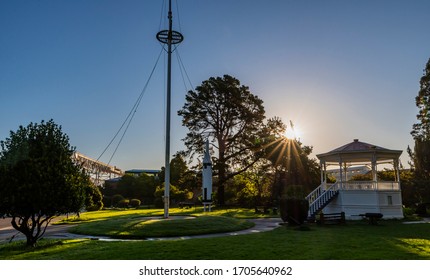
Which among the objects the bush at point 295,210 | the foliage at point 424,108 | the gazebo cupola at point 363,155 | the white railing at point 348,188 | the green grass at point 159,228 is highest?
the foliage at point 424,108

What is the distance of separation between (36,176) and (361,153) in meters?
20.2

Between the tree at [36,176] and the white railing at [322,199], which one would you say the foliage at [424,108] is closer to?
the white railing at [322,199]

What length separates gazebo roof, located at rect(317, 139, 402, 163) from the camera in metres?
21.6

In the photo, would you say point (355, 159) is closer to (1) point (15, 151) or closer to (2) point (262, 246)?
(2) point (262, 246)

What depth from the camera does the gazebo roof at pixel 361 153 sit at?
21625 mm

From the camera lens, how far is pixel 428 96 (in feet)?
93.9

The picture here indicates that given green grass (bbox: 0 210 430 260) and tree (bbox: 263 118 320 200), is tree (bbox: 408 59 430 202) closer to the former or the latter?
tree (bbox: 263 118 320 200)

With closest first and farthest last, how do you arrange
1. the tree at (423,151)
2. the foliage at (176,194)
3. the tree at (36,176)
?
the tree at (36,176) < the tree at (423,151) < the foliage at (176,194)

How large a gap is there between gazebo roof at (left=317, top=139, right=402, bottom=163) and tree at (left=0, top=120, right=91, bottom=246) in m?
17.9

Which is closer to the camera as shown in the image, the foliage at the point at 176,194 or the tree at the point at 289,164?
the tree at the point at 289,164

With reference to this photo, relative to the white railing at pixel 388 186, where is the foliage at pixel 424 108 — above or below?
above

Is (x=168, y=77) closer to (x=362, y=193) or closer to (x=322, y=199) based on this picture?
(x=322, y=199)

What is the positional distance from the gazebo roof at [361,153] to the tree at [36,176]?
17914 mm

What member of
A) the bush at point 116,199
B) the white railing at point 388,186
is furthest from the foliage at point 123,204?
the white railing at point 388,186
